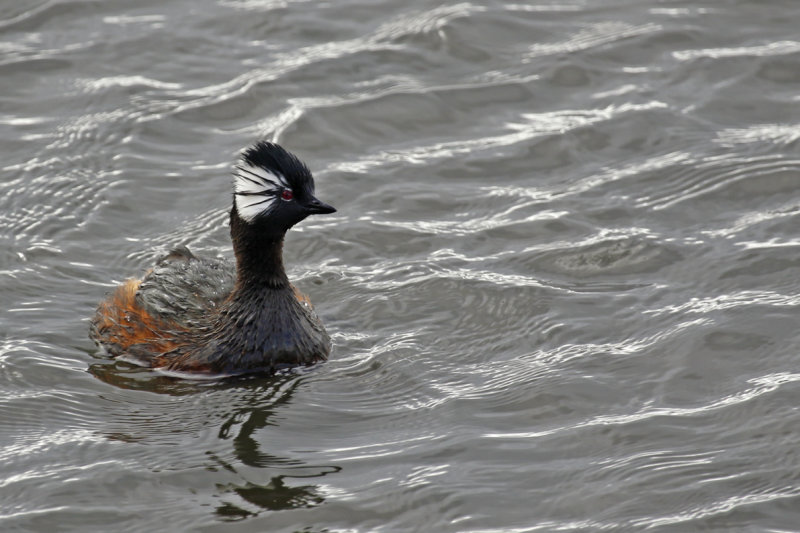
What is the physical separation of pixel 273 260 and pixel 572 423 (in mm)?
2967

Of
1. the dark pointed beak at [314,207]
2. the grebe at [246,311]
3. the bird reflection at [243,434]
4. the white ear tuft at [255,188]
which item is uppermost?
the white ear tuft at [255,188]

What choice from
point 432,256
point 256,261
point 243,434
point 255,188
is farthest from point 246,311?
point 432,256

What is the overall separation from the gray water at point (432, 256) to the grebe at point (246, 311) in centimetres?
23

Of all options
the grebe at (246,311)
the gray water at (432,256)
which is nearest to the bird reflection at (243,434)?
the gray water at (432,256)

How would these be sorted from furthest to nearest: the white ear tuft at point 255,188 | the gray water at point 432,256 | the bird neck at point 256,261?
the bird neck at point 256,261 → the white ear tuft at point 255,188 → the gray water at point 432,256

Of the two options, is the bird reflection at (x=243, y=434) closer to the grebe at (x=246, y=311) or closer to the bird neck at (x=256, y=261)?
the grebe at (x=246, y=311)

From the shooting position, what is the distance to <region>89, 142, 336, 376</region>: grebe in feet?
35.4

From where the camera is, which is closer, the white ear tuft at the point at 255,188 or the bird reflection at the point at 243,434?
the bird reflection at the point at 243,434

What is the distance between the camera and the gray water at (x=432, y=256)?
9172mm

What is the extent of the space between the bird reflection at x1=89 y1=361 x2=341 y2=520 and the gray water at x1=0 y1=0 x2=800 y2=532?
0.03 m

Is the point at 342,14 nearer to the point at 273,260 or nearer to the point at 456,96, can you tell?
the point at 456,96

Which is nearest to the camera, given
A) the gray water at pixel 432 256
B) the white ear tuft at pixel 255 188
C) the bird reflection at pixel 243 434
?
the bird reflection at pixel 243 434

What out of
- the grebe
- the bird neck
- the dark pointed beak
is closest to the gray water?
the grebe

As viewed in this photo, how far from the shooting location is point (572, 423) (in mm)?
9953
